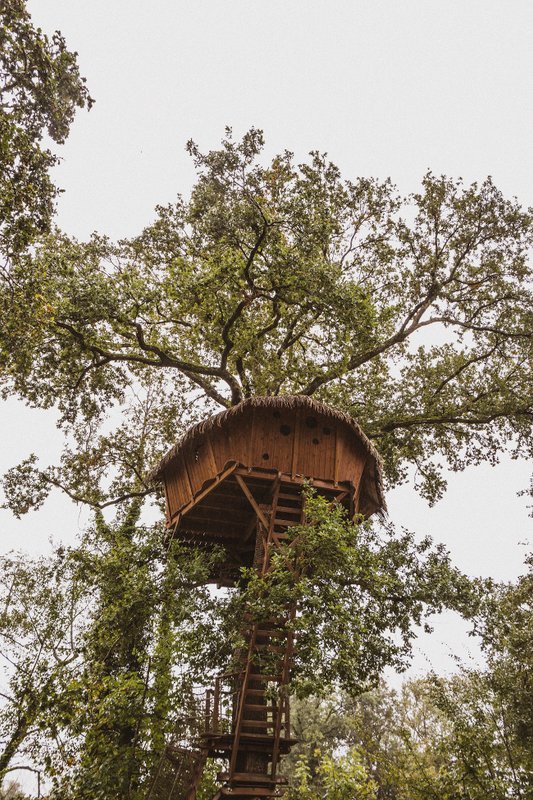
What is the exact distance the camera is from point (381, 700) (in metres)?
29.8

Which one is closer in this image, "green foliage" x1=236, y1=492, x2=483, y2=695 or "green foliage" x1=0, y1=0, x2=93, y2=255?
"green foliage" x1=0, y1=0, x2=93, y2=255

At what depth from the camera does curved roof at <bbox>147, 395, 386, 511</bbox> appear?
35.9ft

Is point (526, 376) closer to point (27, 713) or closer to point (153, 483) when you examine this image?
point (153, 483)

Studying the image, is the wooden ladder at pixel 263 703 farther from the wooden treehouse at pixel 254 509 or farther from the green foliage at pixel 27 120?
the green foliage at pixel 27 120

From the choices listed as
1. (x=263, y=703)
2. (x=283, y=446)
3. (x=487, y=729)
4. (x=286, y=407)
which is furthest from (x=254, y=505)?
(x=487, y=729)

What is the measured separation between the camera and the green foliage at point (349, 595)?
809 cm

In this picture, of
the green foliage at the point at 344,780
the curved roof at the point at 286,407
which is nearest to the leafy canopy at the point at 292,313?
the curved roof at the point at 286,407

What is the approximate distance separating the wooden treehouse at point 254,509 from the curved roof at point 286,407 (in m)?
0.02

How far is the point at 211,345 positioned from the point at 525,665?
35.5ft

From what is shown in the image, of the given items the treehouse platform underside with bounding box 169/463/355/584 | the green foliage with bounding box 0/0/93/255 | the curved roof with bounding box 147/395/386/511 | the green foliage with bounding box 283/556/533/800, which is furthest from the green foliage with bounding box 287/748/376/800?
the green foliage with bounding box 0/0/93/255

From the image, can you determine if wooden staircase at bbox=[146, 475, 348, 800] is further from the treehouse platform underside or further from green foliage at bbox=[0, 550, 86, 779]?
green foliage at bbox=[0, 550, 86, 779]

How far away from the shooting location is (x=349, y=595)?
30.0ft

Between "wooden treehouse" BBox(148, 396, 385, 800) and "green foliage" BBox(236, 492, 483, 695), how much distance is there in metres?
0.48

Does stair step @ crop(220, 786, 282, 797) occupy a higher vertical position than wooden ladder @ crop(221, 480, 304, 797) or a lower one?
lower
